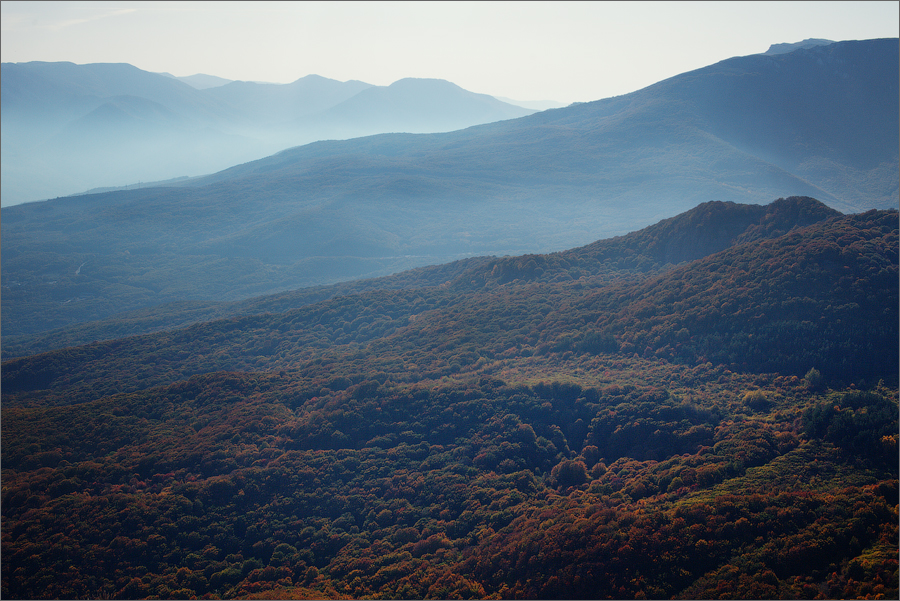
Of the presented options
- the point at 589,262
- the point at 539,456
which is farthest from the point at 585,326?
the point at 589,262

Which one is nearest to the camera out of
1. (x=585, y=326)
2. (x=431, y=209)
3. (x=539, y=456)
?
(x=539, y=456)

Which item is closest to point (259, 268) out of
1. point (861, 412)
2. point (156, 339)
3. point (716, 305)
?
point (156, 339)

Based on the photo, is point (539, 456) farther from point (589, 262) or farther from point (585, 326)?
point (589, 262)

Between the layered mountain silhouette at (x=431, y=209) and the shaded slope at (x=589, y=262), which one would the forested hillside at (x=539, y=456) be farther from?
the layered mountain silhouette at (x=431, y=209)

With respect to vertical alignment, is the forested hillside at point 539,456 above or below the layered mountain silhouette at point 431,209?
below

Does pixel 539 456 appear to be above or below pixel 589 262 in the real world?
below

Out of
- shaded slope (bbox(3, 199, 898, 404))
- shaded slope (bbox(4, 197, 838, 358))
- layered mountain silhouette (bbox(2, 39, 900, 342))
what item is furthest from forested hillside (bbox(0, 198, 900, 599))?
layered mountain silhouette (bbox(2, 39, 900, 342))

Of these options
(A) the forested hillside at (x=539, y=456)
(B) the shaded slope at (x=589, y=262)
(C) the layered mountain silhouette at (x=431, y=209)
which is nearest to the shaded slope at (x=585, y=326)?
(A) the forested hillside at (x=539, y=456)

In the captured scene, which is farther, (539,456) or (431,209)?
(431,209)
